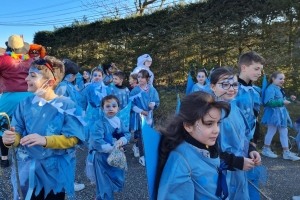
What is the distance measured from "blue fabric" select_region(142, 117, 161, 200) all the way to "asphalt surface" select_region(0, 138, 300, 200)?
7.79ft

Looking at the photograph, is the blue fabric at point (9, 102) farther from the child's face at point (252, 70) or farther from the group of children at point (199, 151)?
the child's face at point (252, 70)

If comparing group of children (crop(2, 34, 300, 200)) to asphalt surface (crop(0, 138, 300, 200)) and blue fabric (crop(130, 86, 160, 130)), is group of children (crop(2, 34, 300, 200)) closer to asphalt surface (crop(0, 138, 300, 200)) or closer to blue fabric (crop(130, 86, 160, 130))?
asphalt surface (crop(0, 138, 300, 200))

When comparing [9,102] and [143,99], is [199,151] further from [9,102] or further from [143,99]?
[143,99]

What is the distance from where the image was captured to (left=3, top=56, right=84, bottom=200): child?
2.17 metres

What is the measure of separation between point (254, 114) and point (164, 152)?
2.02 metres

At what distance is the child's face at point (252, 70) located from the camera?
310 centimetres

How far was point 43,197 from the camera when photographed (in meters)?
2.30

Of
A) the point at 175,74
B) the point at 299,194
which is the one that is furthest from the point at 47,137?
the point at 175,74

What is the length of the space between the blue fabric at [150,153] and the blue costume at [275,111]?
4.16m

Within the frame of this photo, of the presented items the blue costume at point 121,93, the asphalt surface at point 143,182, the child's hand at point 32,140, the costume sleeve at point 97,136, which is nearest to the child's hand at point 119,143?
the costume sleeve at point 97,136

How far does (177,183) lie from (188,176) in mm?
87

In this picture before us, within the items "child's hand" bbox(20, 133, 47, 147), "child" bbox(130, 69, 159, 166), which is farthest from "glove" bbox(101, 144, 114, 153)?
"child" bbox(130, 69, 159, 166)

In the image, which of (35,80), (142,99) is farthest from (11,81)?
(142,99)

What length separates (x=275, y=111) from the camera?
545 cm
